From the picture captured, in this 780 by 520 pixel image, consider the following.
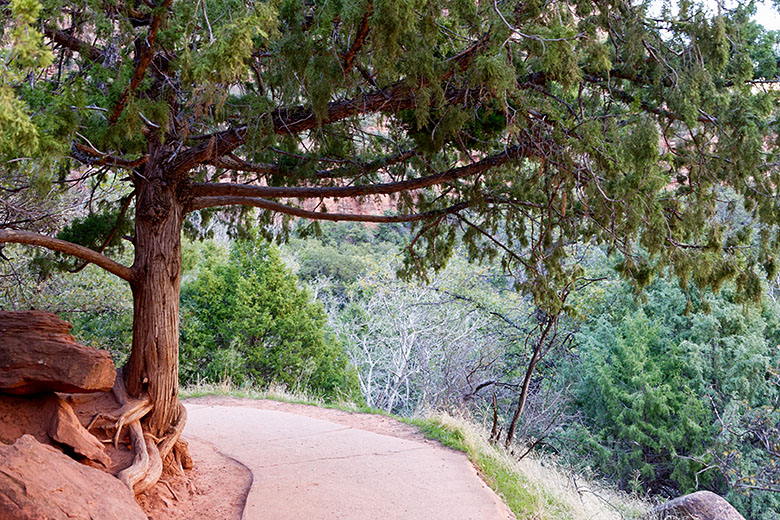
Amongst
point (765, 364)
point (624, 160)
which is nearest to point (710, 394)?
point (765, 364)

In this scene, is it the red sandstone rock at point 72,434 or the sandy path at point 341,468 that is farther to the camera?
the sandy path at point 341,468

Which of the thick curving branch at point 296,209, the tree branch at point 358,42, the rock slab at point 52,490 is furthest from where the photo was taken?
the thick curving branch at point 296,209

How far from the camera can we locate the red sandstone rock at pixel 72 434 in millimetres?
4824

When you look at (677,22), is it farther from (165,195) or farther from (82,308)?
(82,308)

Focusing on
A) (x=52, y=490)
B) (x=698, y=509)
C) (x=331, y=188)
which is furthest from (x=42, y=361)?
(x=698, y=509)

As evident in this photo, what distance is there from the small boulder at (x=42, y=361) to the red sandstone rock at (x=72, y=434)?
0.18 metres

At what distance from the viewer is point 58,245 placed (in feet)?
17.4

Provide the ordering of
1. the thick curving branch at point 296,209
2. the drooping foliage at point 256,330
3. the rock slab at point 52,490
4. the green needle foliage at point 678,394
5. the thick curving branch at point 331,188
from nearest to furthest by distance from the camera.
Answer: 1. the rock slab at point 52,490
2. the thick curving branch at point 331,188
3. the thick curving branch at point 296,209
4. the green needle foliage at point 678,394
5. the drooping foliage at point 256,330

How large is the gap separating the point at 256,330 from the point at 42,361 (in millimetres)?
9922

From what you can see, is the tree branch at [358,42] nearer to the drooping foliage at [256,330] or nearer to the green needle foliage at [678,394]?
the drooping foliage at [256,330]

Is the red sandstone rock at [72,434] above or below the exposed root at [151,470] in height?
above

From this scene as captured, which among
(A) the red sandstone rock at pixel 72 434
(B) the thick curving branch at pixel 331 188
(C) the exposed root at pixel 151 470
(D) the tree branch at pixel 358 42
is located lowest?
(C) the exposed root at pixel 151 470

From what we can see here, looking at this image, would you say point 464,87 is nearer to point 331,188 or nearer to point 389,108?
point 389,108

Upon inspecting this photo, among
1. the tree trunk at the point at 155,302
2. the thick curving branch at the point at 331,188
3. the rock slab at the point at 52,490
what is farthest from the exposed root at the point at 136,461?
the thick curving branch at the point at 331,188
